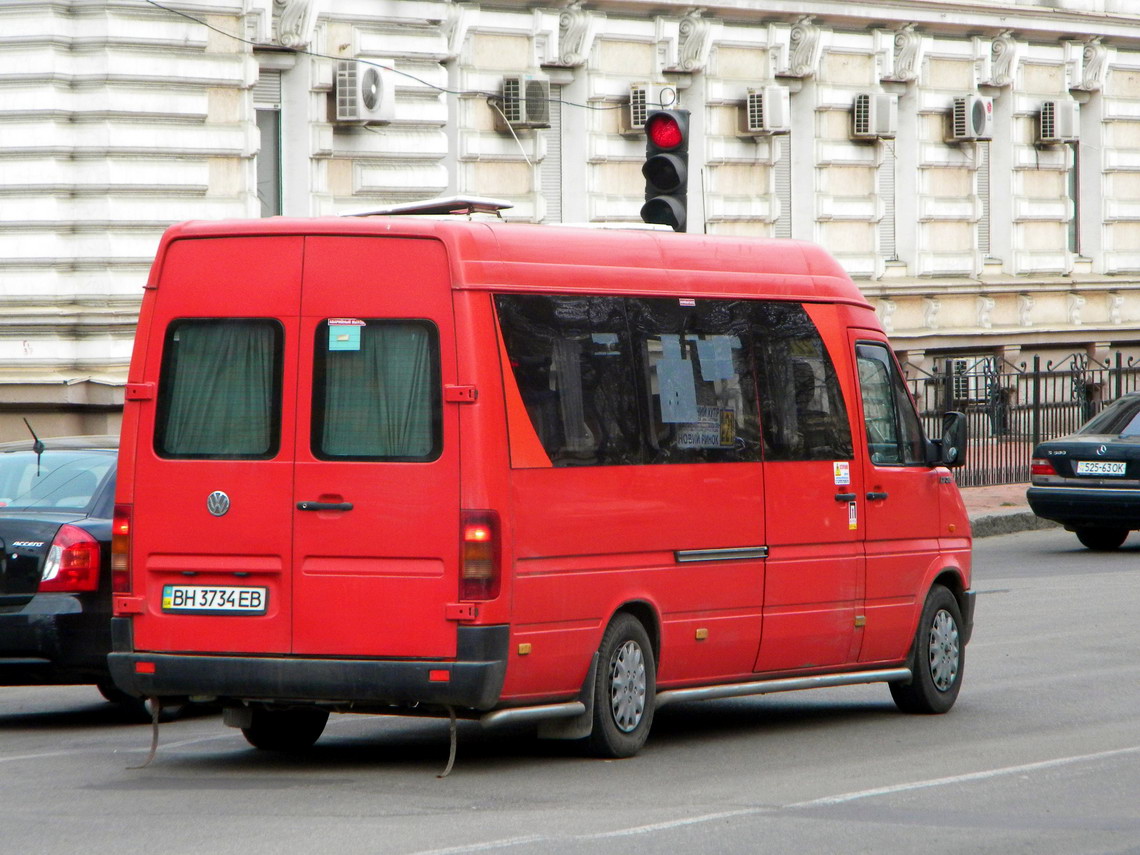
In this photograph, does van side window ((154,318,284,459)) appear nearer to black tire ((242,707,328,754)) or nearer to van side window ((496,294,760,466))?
van side window ((496,294,760,466))

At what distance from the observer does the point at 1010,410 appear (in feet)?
88.7

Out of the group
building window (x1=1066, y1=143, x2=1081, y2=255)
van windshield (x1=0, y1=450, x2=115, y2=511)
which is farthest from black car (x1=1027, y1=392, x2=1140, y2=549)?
building window (x1=1066, y1=143, x2=1081, y2=255)

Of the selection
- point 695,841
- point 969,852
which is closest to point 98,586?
point 695,841

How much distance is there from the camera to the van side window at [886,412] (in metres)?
10.9


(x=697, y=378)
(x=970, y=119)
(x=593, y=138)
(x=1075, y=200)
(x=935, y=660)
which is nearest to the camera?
(x=697, y=378)

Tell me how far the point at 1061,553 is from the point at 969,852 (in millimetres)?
14090

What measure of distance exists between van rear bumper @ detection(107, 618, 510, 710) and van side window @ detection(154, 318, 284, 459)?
85cm

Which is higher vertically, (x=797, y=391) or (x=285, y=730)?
(x=797, y=391)

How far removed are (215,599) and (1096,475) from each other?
42.7ft

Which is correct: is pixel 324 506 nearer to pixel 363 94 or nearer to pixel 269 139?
pixel 363 94

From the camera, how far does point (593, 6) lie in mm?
27609

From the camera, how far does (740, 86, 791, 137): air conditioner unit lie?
2909 cm

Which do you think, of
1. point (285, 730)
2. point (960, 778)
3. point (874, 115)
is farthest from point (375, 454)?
point (874, 115)

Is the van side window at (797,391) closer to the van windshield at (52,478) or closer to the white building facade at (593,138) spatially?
the van windshield at (52,478)
